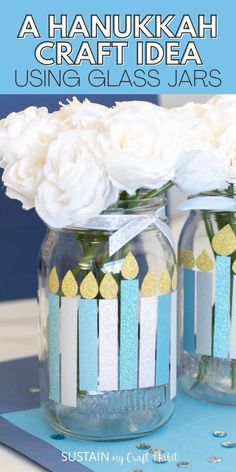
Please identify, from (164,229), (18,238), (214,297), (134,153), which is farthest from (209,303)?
(18,238)

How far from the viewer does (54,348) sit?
36.9 inches

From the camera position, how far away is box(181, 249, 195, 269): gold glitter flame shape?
1026mm

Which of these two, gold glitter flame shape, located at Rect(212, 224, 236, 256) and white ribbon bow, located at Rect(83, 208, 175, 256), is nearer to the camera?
white ribbon bow, located at Rect(83, 208, 175, 256)

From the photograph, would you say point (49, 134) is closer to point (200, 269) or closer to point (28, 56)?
point (200, 269)

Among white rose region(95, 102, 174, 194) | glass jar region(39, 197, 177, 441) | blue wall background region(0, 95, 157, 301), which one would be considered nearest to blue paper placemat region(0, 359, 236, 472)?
glass jar region(39, 197, 177, 441)

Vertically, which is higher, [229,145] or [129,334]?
[229,145]

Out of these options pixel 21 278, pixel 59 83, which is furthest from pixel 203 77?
pixel 21 278

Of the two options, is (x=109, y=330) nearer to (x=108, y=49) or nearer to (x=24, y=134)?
(x=24, y=134)

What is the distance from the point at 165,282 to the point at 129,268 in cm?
5

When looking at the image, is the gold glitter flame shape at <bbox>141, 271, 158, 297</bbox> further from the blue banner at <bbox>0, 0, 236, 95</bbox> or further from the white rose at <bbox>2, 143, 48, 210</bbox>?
the blue banner at <bbox>0, 0, 236, 95</bbox>

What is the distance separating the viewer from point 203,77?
1.49 m

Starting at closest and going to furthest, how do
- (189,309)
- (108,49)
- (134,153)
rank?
(134,153) < (189,309) < (108,49)

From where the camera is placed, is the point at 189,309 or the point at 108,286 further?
the point at 189,309

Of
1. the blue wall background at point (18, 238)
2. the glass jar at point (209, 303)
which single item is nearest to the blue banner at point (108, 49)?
the blue wall background at point (18, 238)
